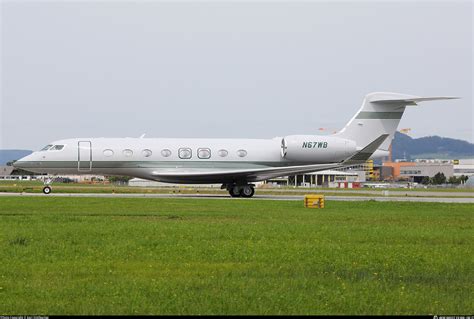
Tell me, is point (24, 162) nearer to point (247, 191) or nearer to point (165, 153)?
point (165, 153)

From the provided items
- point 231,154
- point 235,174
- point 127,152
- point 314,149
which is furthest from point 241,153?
point 127,152

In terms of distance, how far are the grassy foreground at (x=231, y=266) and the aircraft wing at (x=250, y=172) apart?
65.0 feet

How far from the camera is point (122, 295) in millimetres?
10781

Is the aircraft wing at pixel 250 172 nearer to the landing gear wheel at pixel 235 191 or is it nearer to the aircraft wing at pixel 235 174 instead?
the aircraft wing at pixel 235 174

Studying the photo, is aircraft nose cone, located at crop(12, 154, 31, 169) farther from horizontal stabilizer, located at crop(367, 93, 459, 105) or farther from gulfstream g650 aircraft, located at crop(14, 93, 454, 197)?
horizontal stabilizer, located at crop(367, 93, 459, 105)

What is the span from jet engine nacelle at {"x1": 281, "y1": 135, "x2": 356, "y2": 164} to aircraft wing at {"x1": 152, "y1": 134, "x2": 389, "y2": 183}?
386 mm

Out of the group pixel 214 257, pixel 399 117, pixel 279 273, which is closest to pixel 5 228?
pixel 214 257

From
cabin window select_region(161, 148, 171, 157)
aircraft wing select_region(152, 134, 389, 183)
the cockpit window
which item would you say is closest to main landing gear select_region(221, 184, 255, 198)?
aircraft wing select_region(152, 134, 389, 183)

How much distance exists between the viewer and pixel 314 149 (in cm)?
4538

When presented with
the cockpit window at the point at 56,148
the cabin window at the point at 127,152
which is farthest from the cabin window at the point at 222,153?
the cockpit window at the point at 56,148

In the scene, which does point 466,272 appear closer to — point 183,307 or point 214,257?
point 214,257

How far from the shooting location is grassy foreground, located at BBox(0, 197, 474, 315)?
408 inches

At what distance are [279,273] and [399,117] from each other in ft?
118

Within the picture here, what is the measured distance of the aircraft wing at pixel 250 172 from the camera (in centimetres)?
4431
